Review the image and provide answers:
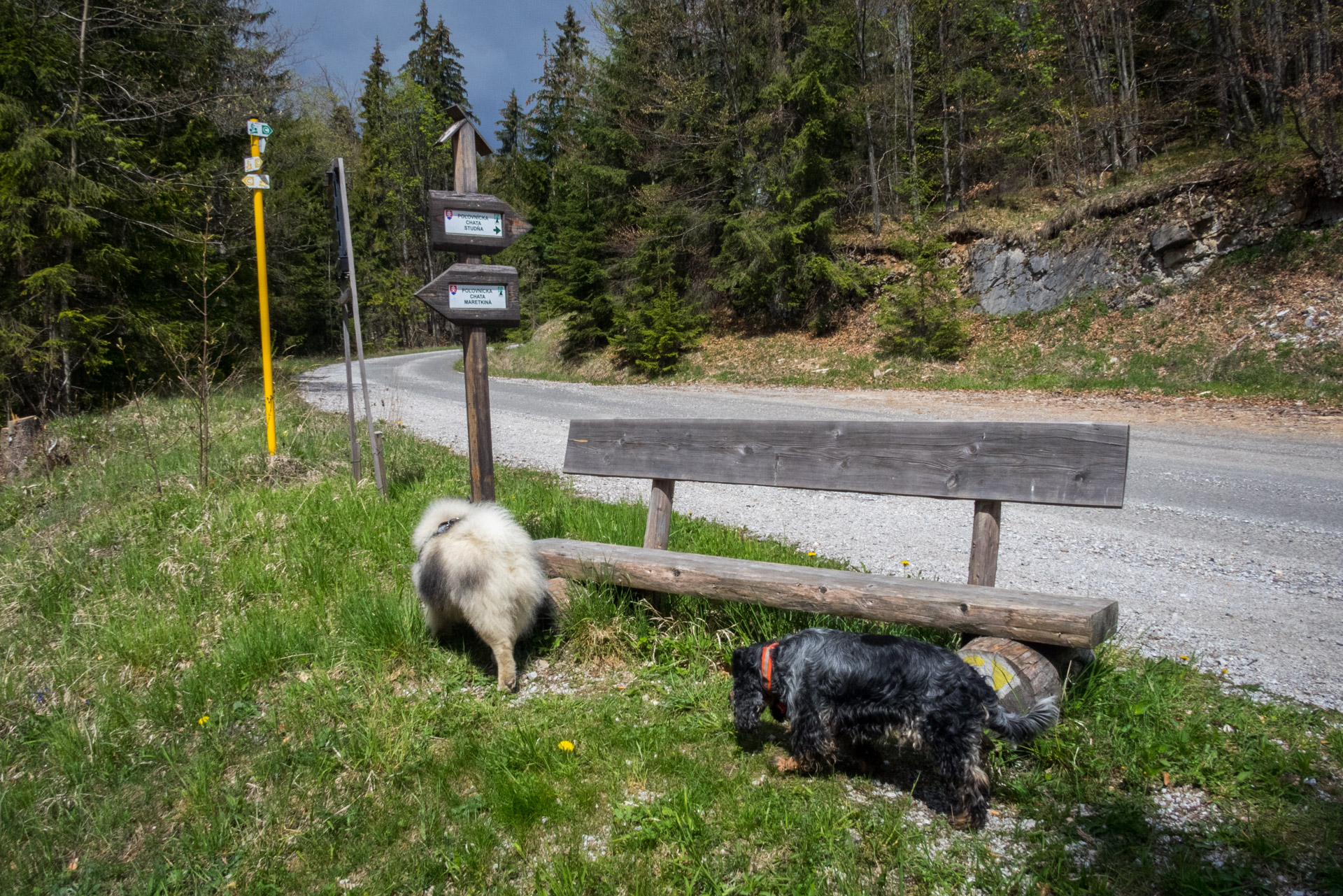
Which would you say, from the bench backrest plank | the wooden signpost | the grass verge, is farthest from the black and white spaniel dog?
the wooden signpost

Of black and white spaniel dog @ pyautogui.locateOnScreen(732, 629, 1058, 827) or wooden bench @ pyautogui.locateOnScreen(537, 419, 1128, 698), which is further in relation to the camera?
wooden bench @ pyautogui.locateOnScreen(537, 419, 1128, 698)

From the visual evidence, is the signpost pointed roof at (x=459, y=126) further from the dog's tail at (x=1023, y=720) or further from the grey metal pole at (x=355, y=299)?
the dog's tail at (x=1023, y=720)

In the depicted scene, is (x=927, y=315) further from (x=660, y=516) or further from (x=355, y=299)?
(x=660, y=516)

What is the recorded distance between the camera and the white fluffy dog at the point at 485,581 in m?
3.63

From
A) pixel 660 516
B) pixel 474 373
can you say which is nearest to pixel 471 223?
pixel 474 373

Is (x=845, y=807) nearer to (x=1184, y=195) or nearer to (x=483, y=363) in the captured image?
(x=483, y=363)

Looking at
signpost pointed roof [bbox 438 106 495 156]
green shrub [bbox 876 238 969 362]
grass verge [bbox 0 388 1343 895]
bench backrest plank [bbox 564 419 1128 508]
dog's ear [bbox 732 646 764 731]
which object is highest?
signpost pointed roof [bbox 438 106 495 156]

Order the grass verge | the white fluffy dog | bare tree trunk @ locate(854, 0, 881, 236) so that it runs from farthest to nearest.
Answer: bare tree trunk @ locate(854, 0, 881, 236)
the white fluffy dog
the grass verge

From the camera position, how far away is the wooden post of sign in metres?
4.63

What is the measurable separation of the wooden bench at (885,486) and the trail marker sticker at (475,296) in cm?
114

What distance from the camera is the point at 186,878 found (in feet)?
8.30

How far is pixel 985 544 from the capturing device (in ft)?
11.2

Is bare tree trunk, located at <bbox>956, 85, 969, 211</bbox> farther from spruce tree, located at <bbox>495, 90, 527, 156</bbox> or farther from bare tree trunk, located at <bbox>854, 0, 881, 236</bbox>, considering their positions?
spruce tree, located at <bbox>495, 90, 527, 156</bbox>

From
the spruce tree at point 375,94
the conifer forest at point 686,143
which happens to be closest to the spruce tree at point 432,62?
the spruce tree at point 375,94
